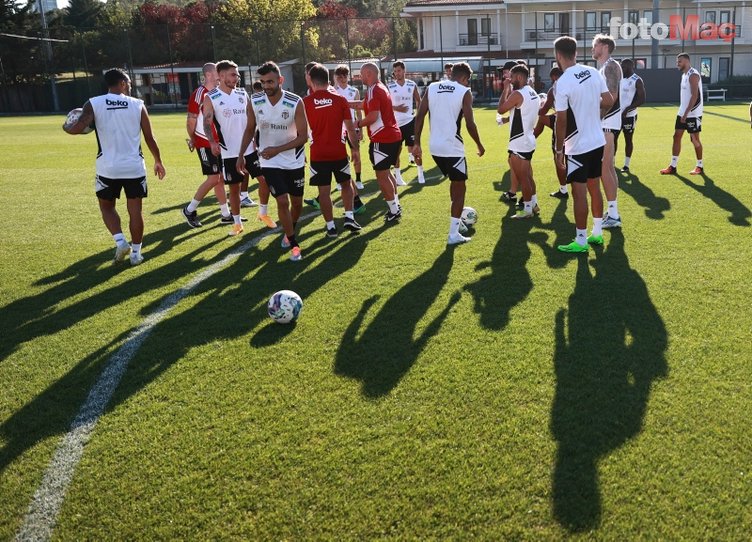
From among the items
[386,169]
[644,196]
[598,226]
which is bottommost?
[644,196]

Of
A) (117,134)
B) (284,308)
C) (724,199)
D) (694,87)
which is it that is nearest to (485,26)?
(694,87)

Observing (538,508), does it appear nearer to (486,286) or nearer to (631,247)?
(486,286)

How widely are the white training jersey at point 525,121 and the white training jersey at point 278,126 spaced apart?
9.79 ft

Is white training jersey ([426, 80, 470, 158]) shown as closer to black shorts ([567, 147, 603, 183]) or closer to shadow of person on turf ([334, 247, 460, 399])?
black shorts ([567, 147, 603, 183])

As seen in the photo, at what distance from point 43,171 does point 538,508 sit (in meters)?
14.7

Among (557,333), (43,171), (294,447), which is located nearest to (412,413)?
(294,447)

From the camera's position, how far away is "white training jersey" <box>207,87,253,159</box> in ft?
25.4

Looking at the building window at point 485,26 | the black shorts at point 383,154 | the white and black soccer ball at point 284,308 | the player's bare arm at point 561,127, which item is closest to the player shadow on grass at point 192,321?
the white and black soccer ball at point 284,308

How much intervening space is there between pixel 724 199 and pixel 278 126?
655cm

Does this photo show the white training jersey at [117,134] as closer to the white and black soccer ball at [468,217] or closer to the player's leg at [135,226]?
the player's leg at [135,226]

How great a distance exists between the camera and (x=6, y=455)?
325 cm

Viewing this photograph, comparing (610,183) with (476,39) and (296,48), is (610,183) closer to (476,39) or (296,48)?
(296,48)

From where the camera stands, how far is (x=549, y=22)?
47281mm

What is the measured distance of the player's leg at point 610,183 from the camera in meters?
7.25
